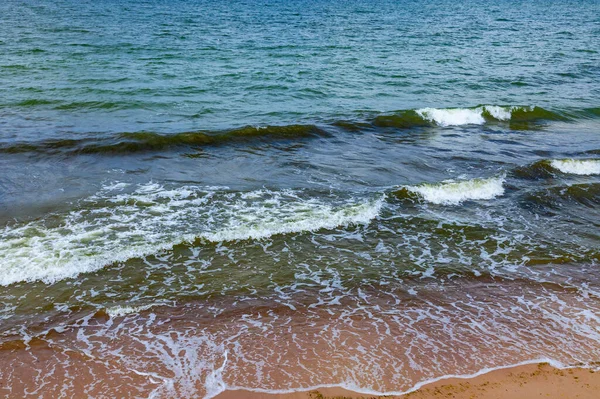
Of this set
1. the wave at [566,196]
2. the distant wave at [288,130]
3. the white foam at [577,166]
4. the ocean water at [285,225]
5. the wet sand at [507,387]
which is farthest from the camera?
Result: the distant wave at [288,130]

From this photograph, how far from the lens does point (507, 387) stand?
610 cm

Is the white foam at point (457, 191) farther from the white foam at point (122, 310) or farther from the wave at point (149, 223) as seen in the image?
the white foam at point (122, 310)

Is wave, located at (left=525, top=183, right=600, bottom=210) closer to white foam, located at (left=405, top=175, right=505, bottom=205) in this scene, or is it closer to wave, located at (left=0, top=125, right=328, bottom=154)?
white foam, located at (left=405, top=175, right=505, bottom=205)

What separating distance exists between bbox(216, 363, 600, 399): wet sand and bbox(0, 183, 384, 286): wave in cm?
402

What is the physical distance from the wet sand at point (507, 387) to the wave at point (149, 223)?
13.2 feet

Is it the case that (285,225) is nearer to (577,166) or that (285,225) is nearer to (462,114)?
(577,166)

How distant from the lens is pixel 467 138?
16422mm

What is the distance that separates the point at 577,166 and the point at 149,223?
10570 millimetres

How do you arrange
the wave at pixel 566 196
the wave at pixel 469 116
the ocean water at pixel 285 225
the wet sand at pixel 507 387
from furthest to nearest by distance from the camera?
the wave at pixel 469 116 → the wave at pixel 566 196 → the ocean water at pixel 285 225 → the wet sand at pixel 507 387

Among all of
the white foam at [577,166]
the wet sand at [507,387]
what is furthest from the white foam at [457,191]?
the wet sand at [507,387]

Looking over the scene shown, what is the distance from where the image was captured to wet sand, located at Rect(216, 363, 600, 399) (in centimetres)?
594

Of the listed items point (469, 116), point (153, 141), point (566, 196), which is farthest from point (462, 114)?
point (153, 141)

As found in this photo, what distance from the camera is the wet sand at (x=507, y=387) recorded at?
19.5ft

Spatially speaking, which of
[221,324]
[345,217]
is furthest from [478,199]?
[221,324]
